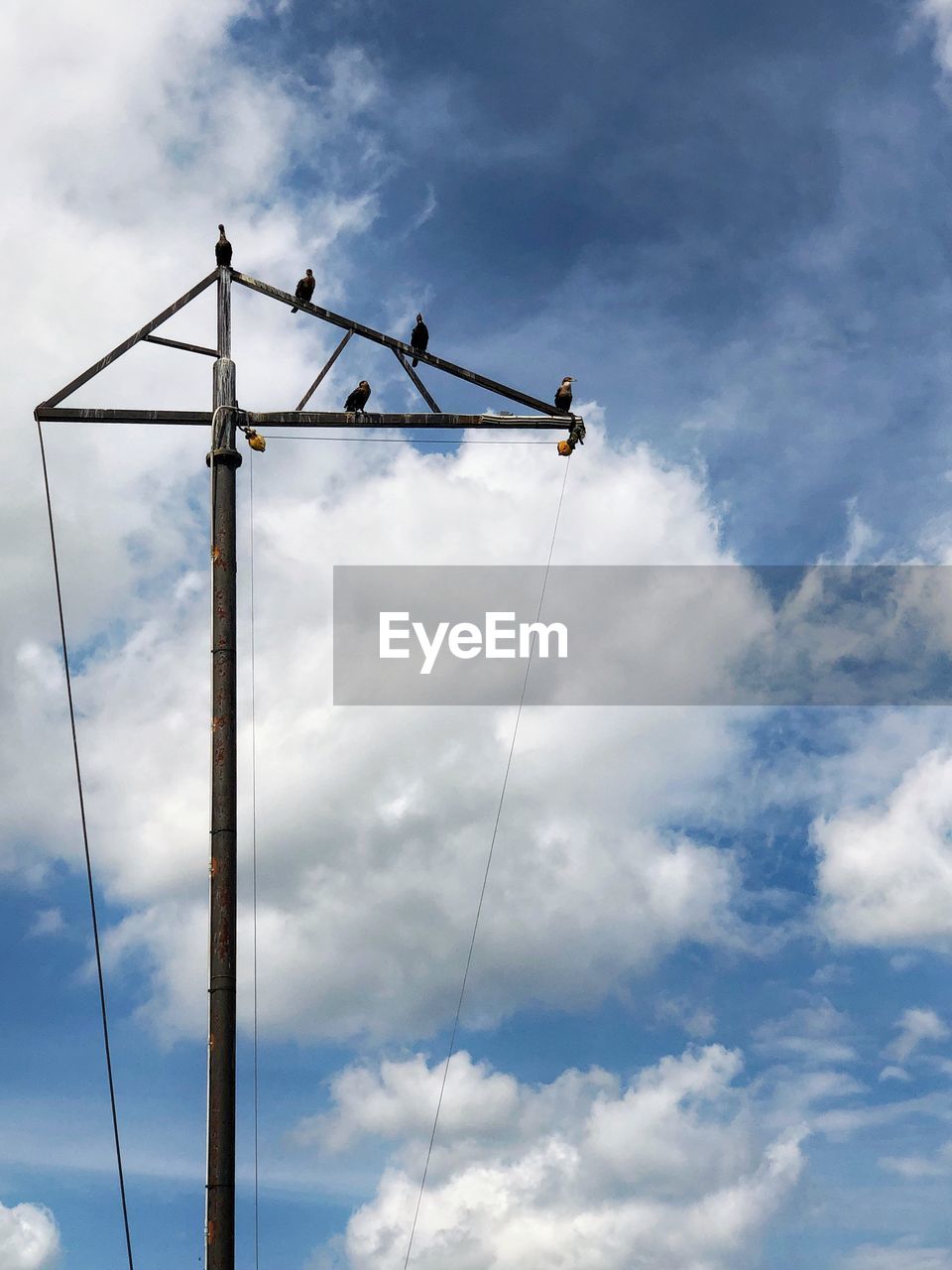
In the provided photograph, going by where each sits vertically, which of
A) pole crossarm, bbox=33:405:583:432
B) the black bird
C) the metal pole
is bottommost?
the metal pole

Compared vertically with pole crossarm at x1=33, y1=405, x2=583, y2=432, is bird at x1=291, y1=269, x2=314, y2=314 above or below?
above

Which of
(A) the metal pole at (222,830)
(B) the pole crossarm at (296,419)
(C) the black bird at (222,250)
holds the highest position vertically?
(C) the black bird at (222,250)

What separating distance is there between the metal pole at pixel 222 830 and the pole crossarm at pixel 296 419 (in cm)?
34

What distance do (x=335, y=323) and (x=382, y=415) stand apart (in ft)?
4.40

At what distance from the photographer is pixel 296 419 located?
14812mm

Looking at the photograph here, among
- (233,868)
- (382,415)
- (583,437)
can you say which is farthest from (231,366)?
(233,868)

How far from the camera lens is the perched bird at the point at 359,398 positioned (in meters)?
15.8

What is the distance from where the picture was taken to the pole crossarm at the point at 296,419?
47.8ft

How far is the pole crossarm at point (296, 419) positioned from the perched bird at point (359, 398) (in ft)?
2.00

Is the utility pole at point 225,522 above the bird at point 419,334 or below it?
below

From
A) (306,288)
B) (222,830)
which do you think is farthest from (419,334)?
(222,830)

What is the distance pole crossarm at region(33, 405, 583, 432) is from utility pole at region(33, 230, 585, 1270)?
0.04 ft

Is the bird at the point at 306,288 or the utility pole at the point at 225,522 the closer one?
the utility pole at the point at 225,522

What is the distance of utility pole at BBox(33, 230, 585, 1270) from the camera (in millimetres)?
12102
